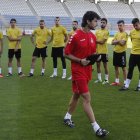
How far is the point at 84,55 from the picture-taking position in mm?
6238

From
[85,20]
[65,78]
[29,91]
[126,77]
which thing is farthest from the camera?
[65,78]

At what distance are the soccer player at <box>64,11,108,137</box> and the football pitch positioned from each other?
453 mm

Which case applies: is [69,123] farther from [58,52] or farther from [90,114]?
[58,52]

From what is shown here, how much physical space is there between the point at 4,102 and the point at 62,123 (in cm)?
224

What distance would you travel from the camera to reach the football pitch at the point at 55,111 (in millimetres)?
6363

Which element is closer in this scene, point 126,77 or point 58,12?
point 126,77

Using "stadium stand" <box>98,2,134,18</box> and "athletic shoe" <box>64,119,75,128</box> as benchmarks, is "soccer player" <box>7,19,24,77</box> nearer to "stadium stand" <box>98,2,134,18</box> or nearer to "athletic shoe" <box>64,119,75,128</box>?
"athletic shoe" <box>64,119,75,128</box>

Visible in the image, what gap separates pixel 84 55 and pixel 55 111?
6.98ft

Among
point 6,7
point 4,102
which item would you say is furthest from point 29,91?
point 6,7

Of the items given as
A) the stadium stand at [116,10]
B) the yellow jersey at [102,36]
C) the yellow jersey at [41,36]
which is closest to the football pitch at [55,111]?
the yellow jersey at [102,36]

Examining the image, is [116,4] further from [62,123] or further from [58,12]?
[62,123]

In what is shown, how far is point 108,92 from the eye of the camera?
10.3 metres

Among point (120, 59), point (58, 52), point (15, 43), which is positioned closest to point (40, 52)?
point (58, 52)

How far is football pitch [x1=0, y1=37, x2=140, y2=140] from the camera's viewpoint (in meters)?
6.36
